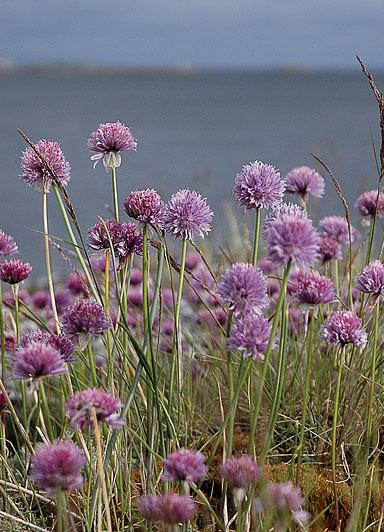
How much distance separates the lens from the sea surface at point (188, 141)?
9859 millimetres

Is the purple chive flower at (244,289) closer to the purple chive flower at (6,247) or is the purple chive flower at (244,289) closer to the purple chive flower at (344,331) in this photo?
the purple chive flower at (344,331)

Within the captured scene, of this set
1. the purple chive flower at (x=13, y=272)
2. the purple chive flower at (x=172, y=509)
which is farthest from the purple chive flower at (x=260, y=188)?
the purple chive flower at (x=172, y=509)

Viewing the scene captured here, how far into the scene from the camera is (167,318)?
2.52 metres

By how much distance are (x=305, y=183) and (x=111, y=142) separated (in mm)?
514

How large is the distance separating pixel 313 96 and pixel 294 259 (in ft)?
136

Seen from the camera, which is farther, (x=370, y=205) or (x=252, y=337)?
(x=370, y=205)

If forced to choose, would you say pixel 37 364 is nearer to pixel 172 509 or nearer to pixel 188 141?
pixel 172 509

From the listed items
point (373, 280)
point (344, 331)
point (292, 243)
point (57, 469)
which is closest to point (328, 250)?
point (373, 280)

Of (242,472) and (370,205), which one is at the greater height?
(370,205)

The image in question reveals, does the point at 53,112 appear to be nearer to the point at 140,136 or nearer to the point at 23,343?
the point at 140,136

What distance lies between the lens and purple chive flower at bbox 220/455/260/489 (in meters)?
1.04

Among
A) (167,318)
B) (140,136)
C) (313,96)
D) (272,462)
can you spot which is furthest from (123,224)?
(313,96)

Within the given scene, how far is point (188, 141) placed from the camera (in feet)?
64.6

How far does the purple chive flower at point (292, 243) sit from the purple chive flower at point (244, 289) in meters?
0.07
